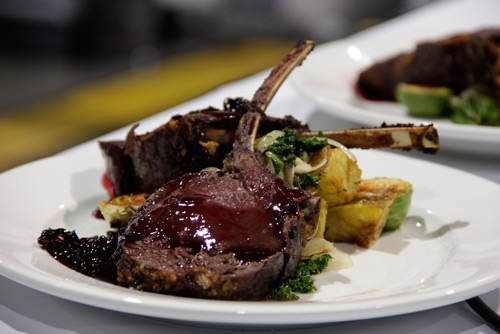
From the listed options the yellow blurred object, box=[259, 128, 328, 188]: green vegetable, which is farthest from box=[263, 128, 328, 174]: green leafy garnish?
the yellow blurred object

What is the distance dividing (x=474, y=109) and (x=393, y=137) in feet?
5.98

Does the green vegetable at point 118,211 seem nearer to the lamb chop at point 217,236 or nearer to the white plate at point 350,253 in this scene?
the white plate at point 350,253

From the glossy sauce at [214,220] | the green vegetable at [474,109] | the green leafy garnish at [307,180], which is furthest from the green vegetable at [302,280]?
the green vegetable at [474,109]

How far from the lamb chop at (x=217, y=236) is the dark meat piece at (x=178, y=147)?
276mm

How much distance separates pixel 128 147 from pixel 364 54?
3292 millimetres

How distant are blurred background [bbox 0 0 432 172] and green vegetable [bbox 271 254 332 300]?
3955 mm

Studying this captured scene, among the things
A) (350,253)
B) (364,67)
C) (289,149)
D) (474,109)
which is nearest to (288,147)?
(289,149)

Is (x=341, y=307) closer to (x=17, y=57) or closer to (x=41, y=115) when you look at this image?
(x=41, y=115)

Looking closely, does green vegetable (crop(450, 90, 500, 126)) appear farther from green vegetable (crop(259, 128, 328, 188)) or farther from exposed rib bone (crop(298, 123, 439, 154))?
green vegetable (crop(259, 128, 328, 188))

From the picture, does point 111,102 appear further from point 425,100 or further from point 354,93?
point 425,100

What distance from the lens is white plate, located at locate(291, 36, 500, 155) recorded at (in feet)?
10.1

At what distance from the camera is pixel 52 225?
7.30 feet

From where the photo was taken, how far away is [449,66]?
13.7 feet

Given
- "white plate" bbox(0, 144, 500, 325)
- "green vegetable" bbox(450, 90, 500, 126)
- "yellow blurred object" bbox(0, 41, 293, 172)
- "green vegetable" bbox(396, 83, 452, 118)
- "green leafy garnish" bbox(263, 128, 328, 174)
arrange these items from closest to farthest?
"white plate" bbox(0, 144, 500, 325) → "green leafy garnish" bbox(263, 128, 328, 174) → "green vegetable" bbox(450, 90, 500, 126) → "green vegetable" bbox(396, 83, 452, 118) → "yellow blurred object" bbox(0, 41, 293, 172)
